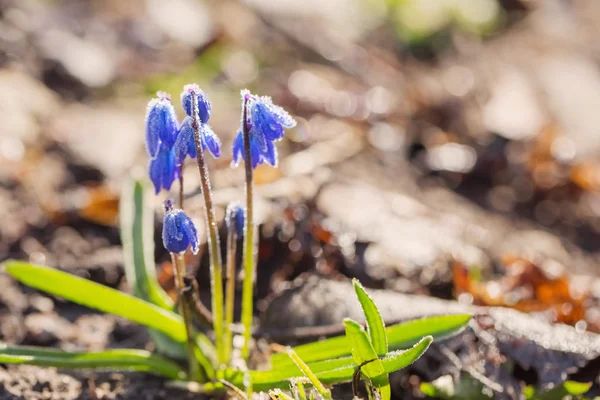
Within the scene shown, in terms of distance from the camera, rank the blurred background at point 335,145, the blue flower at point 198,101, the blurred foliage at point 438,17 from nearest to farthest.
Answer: the blue flower at point 198,101, the blurred background at point 335,145, the blurred foliage at point 438,17

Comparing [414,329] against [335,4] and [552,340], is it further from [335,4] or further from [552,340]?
[335,4]

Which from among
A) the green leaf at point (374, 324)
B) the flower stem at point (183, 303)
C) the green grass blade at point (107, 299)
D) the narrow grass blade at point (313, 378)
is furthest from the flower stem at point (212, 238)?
the green leaf at point (374, 324)

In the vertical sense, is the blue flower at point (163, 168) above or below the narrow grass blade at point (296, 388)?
above

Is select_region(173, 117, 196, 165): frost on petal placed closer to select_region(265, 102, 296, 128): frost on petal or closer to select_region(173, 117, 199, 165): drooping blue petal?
select_region(173, 117, 199, 165): drooping blue petal

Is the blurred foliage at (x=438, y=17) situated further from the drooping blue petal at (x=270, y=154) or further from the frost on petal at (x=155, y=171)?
the frost on petal at (x=155, y=171)

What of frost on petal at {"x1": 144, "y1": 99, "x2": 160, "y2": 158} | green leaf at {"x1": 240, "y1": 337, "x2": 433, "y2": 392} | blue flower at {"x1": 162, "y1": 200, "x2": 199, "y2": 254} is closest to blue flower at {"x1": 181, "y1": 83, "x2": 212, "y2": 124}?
frost on petal at {"x1": 144, "y1": 99, "x2": 160, "y2": 158}

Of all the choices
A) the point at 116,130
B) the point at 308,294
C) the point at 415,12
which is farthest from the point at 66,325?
the point at 415,12

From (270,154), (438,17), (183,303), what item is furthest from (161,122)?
(438,17)
